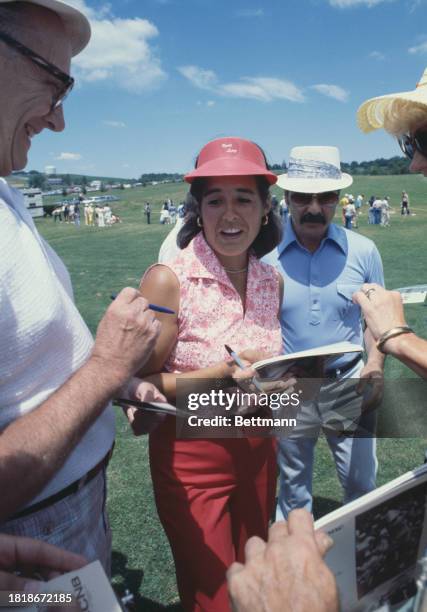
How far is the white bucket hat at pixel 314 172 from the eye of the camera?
11.6 feet

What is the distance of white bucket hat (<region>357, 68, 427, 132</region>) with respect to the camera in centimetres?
193

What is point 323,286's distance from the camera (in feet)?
10.8

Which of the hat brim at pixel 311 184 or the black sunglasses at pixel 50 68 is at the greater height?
the black sunglasses at pixel 50 68

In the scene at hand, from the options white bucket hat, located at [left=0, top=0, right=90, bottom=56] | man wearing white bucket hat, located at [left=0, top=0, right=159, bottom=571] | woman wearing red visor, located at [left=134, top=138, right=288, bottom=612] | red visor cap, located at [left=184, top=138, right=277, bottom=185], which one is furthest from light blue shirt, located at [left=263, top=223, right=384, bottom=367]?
white bucket hat, located at [left=0, top=0, right=90, bottom=56]

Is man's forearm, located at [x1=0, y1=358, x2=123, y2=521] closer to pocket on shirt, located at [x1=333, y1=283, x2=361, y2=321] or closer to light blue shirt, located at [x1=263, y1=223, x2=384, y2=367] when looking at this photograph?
light blue shirt, located at [x1=263, y1=223, x2=384, y2=367]

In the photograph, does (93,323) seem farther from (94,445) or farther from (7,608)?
(7,608)

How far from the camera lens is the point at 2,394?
4.41 feet

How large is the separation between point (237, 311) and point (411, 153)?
1133 millimetres

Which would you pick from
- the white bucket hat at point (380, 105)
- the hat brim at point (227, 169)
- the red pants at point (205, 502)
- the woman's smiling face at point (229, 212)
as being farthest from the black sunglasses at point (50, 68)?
the red pants at point (205, 502)

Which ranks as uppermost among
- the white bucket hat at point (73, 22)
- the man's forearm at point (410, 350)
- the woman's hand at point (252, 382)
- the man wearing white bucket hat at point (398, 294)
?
the white bucket hat at point (73, 22)

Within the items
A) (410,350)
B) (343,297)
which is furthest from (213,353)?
(343,297)

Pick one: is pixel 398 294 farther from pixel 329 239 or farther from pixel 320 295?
pixel 329 239

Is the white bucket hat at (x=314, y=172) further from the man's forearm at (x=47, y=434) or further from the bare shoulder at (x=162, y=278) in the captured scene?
the man's forearm at (x=47, y=434)

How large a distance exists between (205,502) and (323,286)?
1735 mm
